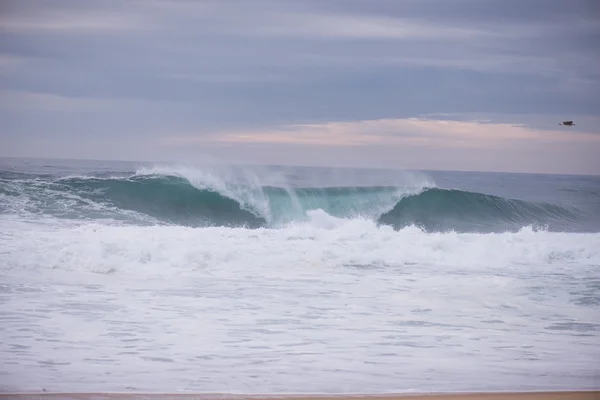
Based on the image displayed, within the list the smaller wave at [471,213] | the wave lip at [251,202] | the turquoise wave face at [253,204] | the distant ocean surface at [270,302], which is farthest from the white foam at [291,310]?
the smaller wave at [471,213]

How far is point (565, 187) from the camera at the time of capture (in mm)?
23969

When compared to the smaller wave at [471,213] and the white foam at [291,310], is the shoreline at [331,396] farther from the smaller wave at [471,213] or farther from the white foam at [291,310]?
the smaller wave at [471,213]

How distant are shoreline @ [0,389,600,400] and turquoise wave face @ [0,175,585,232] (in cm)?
882

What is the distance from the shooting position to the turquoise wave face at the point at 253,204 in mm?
13195

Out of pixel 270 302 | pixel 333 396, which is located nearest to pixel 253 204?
pixel 270 302

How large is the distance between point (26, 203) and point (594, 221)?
14.4 metres

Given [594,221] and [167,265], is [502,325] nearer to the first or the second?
[167,265]

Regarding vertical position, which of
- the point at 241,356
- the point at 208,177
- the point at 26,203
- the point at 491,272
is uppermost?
the point at 208,177

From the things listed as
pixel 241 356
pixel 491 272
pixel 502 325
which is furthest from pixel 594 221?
pixel 241 356

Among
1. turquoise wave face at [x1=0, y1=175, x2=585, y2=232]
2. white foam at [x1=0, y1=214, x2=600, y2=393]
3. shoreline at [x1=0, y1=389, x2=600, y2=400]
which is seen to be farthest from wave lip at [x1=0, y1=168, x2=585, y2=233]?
shoreline at [x1=0, y1=389, x2=600, y2=400]

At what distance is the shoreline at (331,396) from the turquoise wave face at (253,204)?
8.82 meters

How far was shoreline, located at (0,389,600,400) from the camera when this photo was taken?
3799 mm

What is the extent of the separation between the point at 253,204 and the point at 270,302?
8.70 m

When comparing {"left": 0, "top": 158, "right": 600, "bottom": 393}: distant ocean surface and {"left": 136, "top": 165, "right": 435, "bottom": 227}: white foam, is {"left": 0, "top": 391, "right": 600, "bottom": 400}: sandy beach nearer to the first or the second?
{"left": 0, "top": 158, "right": 600, "bottom": 393}: distant ocean surface
